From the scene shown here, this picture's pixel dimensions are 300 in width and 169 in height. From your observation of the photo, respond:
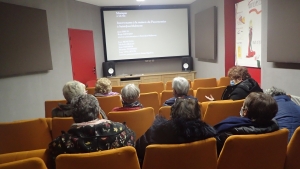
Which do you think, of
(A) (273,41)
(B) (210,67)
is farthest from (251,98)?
(B) (210,67)

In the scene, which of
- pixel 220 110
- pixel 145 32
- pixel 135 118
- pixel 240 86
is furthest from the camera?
pixel 145 32

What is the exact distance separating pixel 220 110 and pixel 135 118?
2.99 ft

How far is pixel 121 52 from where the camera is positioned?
24.8ft

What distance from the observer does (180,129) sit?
1.45 metres

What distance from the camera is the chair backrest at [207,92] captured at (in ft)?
10.9

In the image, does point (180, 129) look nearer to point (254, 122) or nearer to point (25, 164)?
point (254, 122)

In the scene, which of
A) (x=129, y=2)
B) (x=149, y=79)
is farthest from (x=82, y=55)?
(x=149, y=79)

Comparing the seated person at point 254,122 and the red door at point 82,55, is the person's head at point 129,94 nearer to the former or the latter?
the seated person at point 254,122

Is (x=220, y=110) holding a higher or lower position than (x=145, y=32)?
lower

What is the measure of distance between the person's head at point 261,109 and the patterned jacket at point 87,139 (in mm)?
954

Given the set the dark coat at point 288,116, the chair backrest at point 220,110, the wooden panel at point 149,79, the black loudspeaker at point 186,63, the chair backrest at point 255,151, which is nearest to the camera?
the chair backrest at point 255,151

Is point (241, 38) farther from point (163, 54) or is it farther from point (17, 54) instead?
point (17, 54)

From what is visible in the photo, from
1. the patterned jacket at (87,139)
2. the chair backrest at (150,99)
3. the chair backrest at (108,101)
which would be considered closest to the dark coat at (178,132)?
the patterned jacket at (87,139)

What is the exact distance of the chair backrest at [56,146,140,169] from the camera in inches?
49.5
